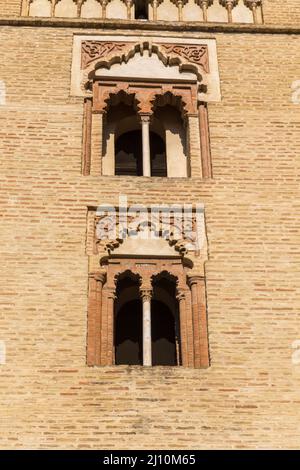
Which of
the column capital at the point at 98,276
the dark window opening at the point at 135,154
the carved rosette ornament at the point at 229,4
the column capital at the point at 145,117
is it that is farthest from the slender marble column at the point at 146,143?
the carved rosette ornament at the point at 229,4

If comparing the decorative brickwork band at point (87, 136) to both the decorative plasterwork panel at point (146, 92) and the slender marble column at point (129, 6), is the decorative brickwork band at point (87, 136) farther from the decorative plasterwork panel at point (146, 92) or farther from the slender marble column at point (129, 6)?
the slender marble column at point (129, 6)

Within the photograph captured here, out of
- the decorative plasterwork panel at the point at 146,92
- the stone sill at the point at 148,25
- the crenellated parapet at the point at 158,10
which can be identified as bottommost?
the decorative plasterwork panel at the point at 146,92

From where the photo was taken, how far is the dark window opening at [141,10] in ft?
33.4

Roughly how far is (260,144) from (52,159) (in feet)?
Result: 7.65

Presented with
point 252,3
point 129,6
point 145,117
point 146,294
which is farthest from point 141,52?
point 146,294

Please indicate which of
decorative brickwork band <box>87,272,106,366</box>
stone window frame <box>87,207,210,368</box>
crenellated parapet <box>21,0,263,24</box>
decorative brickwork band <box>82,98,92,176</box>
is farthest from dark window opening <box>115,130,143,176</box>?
decorative brickwork band <box>87,272,106,366</box>

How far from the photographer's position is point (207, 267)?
756 cm

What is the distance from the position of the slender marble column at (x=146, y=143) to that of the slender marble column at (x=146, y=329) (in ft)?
5.07

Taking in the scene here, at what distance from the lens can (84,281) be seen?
24.2ft

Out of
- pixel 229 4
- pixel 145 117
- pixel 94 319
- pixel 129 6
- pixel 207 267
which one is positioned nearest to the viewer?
pixel 94 319

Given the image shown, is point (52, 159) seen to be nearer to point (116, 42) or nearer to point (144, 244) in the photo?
point (144, 244)

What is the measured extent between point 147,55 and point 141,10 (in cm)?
124

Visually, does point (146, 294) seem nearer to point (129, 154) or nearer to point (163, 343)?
point (163, 343)
